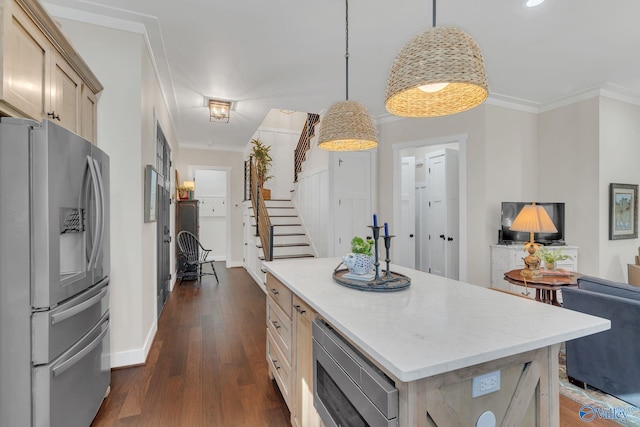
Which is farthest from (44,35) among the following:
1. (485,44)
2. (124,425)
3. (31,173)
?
(485,44)

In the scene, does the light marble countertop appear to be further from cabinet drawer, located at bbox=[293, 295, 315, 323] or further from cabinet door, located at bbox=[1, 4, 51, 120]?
cabinet door, located at bbox=[1, 4, 51, 120]

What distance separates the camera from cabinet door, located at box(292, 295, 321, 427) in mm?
1598

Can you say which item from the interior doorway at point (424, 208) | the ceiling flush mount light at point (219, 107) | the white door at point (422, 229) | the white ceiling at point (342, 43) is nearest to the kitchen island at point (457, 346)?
the white ceiling at point (342, 43)

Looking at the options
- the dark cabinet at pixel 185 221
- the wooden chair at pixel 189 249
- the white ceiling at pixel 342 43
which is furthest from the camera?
the dark cabinet at pixel 185 221

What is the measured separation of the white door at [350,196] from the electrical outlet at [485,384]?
12.3ft

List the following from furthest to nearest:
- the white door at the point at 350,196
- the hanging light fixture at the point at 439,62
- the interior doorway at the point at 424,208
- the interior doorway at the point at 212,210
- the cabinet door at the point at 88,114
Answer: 1. the interior doorway at the point at 212,210
2. the white door at the point at 350,196
3. the interior doorway at the point at 424,208
4. the cabinet door at the point at 88,114
5. the hanging light fixture at the point at 439,62

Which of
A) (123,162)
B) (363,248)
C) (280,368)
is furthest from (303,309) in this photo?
(123,162)

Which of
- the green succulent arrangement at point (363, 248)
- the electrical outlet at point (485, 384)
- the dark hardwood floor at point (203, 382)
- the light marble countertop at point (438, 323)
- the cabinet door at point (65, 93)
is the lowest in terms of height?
the dark hardwood floor at point (203, 382)

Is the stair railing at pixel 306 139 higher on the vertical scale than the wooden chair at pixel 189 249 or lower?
higher

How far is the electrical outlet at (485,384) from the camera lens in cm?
102

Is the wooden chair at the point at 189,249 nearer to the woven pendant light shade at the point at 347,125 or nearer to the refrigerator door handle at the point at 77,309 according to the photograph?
the refrigerator door handle at the point at 77,309

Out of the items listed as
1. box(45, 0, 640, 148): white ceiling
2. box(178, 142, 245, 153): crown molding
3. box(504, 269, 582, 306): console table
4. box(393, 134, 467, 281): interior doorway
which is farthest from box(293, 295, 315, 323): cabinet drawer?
box(178, 142, 245, 153): crown molding

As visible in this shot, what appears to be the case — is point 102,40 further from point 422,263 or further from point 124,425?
point 422,263

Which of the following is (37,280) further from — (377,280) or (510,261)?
(510,261)
